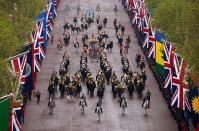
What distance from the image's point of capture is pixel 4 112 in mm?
33844

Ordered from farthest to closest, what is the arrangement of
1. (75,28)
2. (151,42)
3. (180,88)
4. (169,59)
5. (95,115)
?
(75,28)
(151,42)
(95,115)
(169,59)
(180,88)

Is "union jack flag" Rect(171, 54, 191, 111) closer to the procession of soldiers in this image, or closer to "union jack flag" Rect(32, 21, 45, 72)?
the procession of soldiers

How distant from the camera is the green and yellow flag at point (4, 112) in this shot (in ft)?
110

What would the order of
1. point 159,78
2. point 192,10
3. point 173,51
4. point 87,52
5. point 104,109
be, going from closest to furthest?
1. point 192,10
2. point 173,51
3. point 104,109
4. point 159,78
5. point 87,52

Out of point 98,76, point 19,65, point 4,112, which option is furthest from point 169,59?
point 4,112

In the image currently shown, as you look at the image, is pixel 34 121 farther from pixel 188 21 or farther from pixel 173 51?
pixel 188 21

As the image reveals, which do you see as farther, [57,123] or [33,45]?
[33,45]

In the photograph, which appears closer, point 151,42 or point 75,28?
point 151,42

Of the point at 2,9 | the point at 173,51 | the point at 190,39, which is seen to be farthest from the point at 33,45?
the point at 190,39

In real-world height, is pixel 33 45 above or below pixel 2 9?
below

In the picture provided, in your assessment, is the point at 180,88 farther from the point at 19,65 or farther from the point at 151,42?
the point at 151,42

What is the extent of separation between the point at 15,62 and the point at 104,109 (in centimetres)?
1146

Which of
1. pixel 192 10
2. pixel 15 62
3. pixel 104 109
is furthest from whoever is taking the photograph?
pixel 104 109

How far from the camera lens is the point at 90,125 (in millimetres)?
45375
